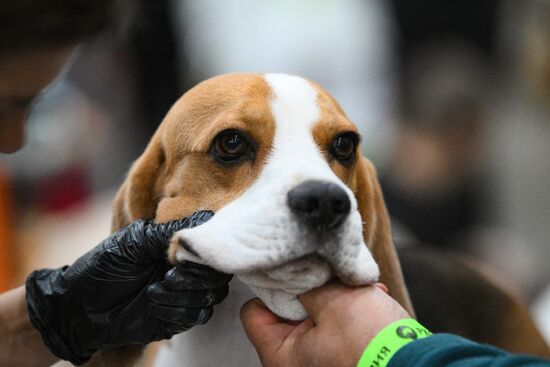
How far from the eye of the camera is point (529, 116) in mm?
5633

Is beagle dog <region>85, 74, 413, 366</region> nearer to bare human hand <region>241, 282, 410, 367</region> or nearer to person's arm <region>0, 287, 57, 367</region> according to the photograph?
bare human hand <region>241, 282, 410, 367</region>

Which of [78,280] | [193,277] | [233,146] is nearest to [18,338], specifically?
[78,280]

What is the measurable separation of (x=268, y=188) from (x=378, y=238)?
1.60 feet

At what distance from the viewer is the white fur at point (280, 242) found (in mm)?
1195

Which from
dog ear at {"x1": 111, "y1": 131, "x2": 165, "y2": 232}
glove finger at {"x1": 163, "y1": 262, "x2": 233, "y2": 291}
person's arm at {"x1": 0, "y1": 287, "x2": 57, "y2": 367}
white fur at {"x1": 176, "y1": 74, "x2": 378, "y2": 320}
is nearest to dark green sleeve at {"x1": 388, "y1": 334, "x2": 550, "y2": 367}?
white fur at {"x1": 176, "y1": 74, "x2": 378, "y2": 320}

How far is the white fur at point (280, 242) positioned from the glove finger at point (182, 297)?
7 centimetres

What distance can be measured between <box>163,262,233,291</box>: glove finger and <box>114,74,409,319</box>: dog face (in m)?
0.02

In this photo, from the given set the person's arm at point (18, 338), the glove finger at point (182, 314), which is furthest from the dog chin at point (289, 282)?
the person's arm at point (18, 338)

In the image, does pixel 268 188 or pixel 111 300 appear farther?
pixel 111 300

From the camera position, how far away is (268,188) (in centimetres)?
127

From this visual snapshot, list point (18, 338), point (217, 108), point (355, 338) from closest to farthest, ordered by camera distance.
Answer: point (355, 338), point (217, 108), point (18, 338)

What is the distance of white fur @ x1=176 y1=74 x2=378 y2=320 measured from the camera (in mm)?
1195

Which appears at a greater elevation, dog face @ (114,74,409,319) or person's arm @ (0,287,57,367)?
dog face @ (114,74,409,319)

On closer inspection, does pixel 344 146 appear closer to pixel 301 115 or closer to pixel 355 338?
pixel 301 115
